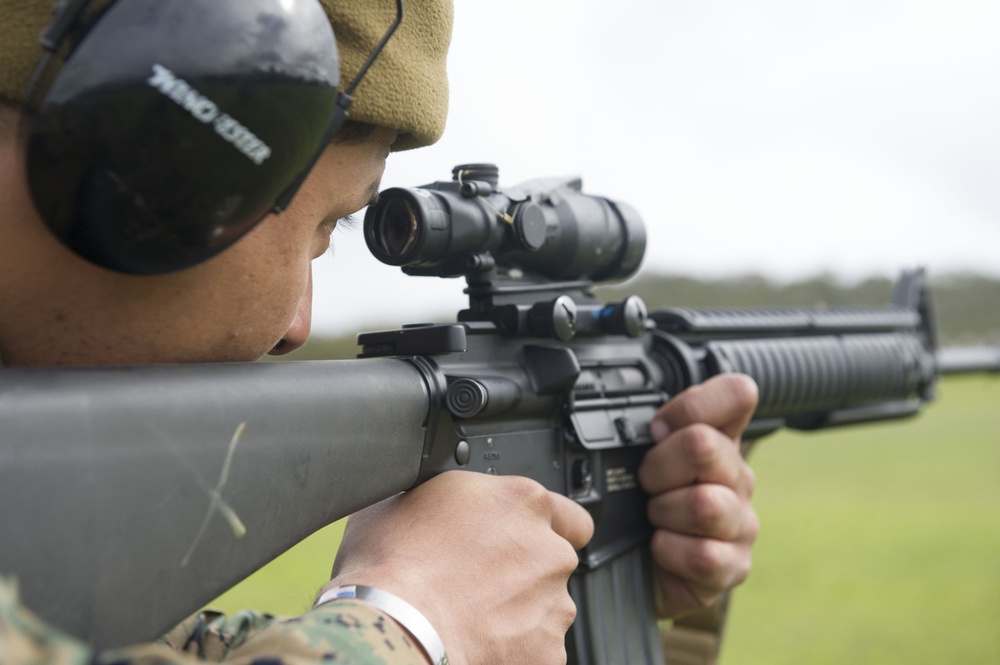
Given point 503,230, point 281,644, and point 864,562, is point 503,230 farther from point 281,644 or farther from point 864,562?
point 864,562

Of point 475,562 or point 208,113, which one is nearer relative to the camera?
point 208,113

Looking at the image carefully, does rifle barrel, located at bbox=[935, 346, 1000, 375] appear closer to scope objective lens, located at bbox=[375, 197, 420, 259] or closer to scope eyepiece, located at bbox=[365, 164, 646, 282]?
scope eyepiece, located at bbox=[365, 164, 646, 282]

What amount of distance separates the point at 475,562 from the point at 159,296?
19.0 inches

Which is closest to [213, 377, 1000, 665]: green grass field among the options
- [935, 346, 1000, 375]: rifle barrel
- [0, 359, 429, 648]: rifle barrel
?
[935, 346, 1000, 375]: rifle barrel

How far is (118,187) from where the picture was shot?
0.72 meters

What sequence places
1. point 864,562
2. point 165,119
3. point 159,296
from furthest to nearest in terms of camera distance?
1. point 864,562
2. point 159,296
3. point 165,119

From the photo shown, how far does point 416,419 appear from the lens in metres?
1.16

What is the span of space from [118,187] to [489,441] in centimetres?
74

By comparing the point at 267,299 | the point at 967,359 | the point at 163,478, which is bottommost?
the point at 967,359

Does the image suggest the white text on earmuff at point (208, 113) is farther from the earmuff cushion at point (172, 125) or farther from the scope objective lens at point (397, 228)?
the scope objective lens at point (397, 228)

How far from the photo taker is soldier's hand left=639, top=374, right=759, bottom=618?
1.74m

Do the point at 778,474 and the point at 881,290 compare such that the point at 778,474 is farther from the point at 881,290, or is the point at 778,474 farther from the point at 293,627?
the point at 293,627

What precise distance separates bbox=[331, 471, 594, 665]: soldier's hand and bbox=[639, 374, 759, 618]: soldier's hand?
1.79 ft

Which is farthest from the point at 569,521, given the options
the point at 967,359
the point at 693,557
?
the point at 967,359
